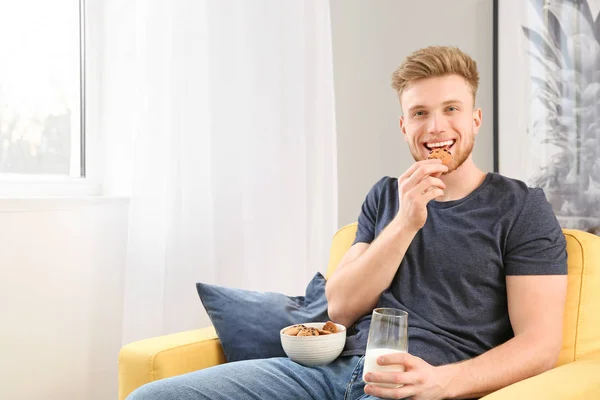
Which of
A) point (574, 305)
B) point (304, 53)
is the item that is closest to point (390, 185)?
point (574, 305)

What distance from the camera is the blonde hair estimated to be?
163 centimetres

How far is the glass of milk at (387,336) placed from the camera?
4.04ft

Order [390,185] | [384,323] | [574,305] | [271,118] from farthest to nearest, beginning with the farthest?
1. [271,118]
2. [390,185]
3. [574,305]
4. [384,323]

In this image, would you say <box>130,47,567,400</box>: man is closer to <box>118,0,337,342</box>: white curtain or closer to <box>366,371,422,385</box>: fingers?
<box>366,371,422,385</box>: fingers

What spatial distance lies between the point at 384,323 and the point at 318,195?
1366mm

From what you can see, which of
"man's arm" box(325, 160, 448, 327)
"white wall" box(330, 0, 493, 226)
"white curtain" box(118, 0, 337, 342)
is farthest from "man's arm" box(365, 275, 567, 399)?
"white wall" box(330, 0, 493, 226)

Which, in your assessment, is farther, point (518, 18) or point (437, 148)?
point (518, 18)

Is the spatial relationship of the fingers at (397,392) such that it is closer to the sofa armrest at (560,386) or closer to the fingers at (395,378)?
the fingers at (395,378)

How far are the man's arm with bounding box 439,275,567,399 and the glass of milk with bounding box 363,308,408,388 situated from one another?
0.51ft

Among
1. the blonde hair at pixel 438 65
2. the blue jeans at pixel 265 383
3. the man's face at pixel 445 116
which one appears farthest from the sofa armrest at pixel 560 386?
the blonde hair at pixel 438 65

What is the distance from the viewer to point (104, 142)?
2479 mm

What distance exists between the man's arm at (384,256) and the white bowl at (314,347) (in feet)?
0.38

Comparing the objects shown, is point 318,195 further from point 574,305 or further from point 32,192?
point 574,305

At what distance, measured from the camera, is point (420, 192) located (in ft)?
5.08
